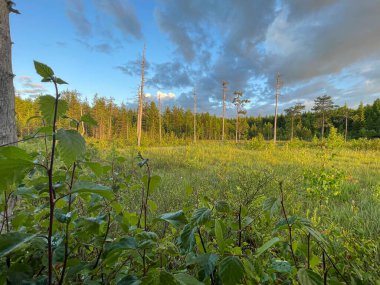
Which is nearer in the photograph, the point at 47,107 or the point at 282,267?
the point at 47,107

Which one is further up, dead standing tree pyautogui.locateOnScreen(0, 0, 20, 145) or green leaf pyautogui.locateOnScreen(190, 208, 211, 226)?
dead standing tree pyautogui.locateOnScreen(0, 0, 20, 145)

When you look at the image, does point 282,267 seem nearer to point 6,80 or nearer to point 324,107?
point 6,80

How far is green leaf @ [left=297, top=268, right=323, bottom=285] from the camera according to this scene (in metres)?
0.54

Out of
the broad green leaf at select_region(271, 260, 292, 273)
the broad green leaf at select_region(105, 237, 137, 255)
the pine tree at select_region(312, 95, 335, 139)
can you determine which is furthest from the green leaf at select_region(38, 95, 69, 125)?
the pine tree at select_region(312, 95, 335, 139)

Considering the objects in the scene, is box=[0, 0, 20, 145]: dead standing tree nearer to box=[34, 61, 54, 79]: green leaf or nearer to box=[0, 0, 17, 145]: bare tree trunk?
box=[0, 0, 17, 145]: bare tree trunk

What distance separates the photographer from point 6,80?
8.34 feet

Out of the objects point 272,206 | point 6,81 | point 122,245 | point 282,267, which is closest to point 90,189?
point 122,245

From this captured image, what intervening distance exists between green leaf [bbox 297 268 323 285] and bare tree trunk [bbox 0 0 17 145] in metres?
3.11

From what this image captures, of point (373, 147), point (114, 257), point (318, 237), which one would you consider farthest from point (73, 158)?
point (373, 147)

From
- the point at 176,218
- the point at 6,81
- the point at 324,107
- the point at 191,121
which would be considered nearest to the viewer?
the point at 176,218

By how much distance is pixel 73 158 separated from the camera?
1.53 ft

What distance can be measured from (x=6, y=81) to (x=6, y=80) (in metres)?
0.01

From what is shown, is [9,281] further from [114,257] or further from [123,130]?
[123,130]

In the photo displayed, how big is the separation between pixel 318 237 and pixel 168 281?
388 mm
